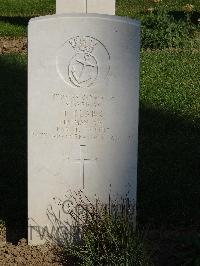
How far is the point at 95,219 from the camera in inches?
163

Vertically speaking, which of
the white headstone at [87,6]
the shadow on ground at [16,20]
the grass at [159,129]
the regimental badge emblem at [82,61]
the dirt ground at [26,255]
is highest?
the white headstone at [87,6]

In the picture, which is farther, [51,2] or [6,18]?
[51,2]

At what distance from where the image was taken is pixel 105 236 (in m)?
3.97

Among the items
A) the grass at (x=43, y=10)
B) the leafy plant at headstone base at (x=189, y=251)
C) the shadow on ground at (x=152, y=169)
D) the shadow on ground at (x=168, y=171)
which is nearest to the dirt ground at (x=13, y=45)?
the grass at (x=43, y=10)

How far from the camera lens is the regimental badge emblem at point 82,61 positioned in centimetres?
403

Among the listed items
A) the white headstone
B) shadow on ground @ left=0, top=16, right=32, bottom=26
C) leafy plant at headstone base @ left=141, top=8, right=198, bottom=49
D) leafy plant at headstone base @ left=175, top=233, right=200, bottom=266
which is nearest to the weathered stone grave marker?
leafy plant at headstone base @ left=175, top=233, right=200, bottom=266

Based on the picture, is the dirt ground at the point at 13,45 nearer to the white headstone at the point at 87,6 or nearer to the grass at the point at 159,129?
the grass at the point at 159,129

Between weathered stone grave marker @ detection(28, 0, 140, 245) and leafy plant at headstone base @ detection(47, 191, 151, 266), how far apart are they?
4.4 inches

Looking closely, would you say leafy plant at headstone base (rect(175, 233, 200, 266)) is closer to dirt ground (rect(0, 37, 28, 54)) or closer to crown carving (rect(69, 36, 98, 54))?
crown carving (rect(69, 36, 98, 54))

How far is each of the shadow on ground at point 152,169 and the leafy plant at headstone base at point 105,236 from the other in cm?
57

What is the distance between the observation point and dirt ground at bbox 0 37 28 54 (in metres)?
9.93

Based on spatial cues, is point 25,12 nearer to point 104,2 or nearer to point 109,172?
point 104,2

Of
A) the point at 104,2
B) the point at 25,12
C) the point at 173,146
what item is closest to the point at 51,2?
the point at 25,12

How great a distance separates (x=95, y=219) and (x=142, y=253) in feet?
1.41
